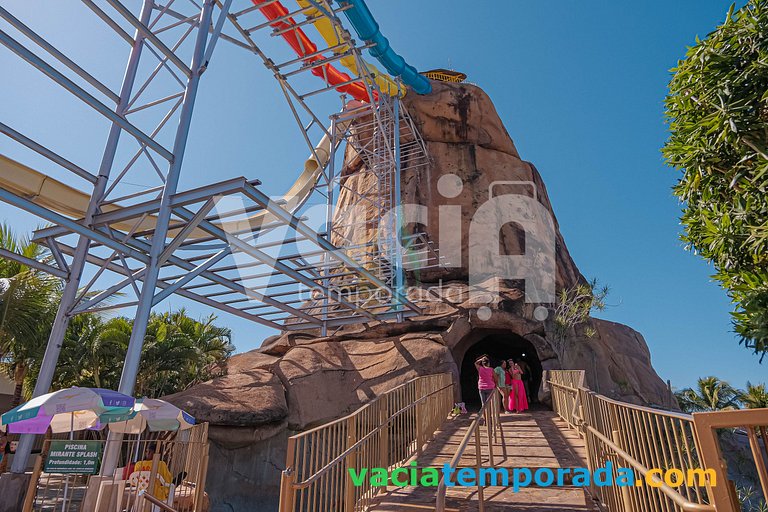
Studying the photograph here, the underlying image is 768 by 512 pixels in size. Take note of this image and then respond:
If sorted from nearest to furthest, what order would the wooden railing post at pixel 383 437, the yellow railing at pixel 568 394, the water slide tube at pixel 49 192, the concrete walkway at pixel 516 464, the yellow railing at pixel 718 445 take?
the yellow railing at pixel 718 445
the concrete walkway at pixel 516 464
the wooden railing post at pixel 383 437
the yellow railing at pixel 568 394
the water slide tube at pixel 49 192

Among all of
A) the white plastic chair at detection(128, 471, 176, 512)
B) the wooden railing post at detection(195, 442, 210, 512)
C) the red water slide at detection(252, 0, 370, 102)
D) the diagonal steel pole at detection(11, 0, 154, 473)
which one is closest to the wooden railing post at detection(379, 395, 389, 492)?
the wooden railing post at detection(195, 442, 210, 512)

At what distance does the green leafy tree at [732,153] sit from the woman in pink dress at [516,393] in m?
5.81

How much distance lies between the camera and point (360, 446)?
649 centimetres

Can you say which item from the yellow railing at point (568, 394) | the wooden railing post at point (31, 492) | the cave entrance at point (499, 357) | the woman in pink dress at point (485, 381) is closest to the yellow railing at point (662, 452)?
the yellow railing at point (568, 394)

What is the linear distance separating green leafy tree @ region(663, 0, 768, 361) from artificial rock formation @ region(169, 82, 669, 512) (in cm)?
745

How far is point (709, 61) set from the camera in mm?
10336

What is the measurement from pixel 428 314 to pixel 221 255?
34.3 feet

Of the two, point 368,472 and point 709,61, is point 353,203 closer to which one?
point 709,61

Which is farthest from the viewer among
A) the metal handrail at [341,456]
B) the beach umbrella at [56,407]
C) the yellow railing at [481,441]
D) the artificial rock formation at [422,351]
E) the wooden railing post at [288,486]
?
the artificial rock formation at [422,351]

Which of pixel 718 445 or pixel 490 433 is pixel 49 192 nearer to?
pixel 490 433

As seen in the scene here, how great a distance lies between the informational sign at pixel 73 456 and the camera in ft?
22.2

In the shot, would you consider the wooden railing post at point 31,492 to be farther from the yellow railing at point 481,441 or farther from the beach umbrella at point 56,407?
the yellow railing at point 481,441

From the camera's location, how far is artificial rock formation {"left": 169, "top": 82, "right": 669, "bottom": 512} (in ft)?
47.7

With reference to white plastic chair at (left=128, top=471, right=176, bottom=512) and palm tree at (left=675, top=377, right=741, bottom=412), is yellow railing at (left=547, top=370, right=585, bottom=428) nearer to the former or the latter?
white plastic chair at (left=128, top=471, right=176, bottom=512)
